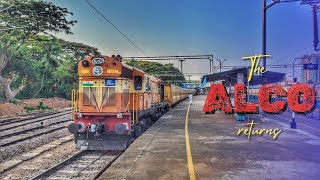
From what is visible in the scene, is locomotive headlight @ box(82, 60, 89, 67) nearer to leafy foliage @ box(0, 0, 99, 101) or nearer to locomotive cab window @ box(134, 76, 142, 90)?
locomotive cab window @ box(134, 76, 142, 90)

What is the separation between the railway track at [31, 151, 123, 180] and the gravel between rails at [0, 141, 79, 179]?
20.4 inches

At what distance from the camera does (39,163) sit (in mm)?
11586

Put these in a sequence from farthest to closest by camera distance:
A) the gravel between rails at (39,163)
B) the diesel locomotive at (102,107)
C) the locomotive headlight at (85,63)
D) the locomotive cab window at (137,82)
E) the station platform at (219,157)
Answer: the locomotive cab window at (137,82), the locomotive headlight at (85,63), the diesel locomotive at (102,107), the gravel between rails at (39,163), the station platform at (219,157)

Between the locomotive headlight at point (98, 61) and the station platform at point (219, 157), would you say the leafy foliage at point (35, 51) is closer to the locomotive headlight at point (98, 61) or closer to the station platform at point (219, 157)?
the locomotive headlight at point (98, 61)

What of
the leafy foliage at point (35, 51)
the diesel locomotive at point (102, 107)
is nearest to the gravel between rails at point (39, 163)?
the diesel locomotive at point (102, 107)

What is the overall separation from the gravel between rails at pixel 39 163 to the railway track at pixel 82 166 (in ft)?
1.70

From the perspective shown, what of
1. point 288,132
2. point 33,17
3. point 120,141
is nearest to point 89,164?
point 120,141

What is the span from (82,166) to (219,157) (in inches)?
176

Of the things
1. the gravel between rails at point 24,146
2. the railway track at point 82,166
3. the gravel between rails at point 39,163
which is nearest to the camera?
the railway track at point 82,166

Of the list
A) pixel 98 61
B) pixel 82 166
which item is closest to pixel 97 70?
pixel 98 61

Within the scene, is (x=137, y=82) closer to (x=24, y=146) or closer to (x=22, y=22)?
(x=24, y=146)

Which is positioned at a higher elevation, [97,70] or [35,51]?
[35,51]

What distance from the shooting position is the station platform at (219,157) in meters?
8.41

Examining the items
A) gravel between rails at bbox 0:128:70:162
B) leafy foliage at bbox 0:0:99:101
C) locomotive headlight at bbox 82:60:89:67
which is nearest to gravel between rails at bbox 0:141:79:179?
gravel between rails at bbox 0:128:70:162
